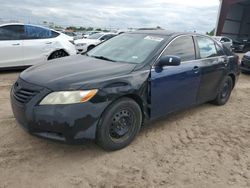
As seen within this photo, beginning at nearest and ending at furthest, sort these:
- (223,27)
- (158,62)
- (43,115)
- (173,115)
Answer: (43,115) → (158,62) → (173,115) → (223,27)

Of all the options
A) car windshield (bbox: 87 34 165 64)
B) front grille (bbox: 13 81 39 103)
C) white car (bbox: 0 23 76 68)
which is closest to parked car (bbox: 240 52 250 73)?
white car (bbox: 0 23 76 68)

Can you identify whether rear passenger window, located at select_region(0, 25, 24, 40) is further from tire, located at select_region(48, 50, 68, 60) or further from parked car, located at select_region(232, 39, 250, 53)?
parked car, located at select_region(232, 39, 250, 53)

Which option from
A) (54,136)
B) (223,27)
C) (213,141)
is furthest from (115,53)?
(223,27)

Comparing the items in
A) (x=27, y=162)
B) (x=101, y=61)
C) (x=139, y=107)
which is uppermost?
(x=101, y=61)

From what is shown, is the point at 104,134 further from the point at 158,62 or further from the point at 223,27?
the point at 223,27

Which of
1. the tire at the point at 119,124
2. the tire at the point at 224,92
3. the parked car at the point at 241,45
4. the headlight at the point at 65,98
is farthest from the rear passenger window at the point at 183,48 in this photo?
the parked car at the point at 241,45

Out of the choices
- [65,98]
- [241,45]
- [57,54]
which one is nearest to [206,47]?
[65,98]

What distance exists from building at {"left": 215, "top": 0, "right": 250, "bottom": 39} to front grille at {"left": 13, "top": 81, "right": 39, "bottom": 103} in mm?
27712

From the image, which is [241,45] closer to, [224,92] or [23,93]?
[224,92]

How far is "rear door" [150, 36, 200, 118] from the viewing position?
3.81 meters

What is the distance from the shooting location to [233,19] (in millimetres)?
31250

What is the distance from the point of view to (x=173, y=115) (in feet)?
16.3

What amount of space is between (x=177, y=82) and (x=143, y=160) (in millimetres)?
1359

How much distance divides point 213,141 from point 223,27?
28182 millimetres
